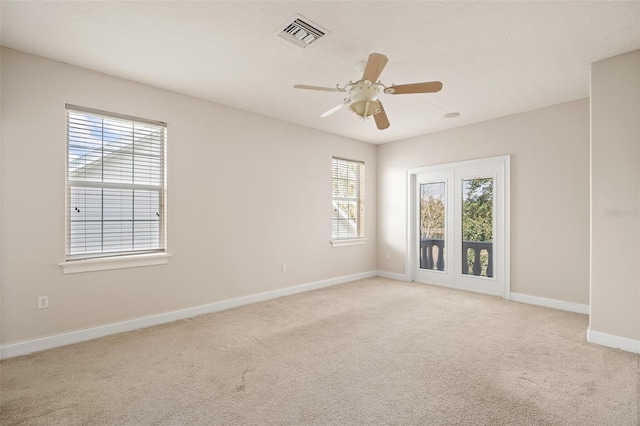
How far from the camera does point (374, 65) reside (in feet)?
7.95

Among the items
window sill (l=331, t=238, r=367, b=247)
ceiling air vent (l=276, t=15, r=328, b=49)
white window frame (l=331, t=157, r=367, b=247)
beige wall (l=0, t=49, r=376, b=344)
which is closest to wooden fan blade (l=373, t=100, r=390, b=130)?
ceiling air vent (l=276, t=15, r=328, b=49)

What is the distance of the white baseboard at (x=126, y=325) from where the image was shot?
109 inches

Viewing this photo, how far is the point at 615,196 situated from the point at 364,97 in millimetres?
2494

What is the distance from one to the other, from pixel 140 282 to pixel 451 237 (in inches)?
180

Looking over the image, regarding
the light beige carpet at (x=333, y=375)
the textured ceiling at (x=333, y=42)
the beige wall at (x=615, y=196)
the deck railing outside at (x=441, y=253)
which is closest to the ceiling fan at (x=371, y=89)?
the textured ceiling at (x=333, y=42)

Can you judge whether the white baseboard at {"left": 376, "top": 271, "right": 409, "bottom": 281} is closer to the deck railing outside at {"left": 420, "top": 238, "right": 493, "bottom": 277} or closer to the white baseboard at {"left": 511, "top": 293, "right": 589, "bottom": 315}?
the deck railing outside at {"left": 420, "top": 238, "right": 493, "bottom": 277}

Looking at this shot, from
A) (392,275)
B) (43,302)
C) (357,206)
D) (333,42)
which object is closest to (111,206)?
(43,302)

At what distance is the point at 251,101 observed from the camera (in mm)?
4020

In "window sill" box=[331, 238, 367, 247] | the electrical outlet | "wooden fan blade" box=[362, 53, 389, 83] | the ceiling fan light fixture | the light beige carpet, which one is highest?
"wooden fan blade" box=[362, 53, 389, 83]

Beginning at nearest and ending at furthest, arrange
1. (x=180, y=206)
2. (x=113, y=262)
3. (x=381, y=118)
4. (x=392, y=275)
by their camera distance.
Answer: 1. (x=381, y=118)
2. (x=113, y=262)
3. (x=180, y=206)
4. (x=392, y=275)

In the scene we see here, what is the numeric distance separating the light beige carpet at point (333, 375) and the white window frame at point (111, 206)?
2.49 feet

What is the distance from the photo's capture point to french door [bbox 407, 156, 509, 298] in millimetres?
4691

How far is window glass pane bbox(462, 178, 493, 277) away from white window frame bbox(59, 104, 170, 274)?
4415 millimetres

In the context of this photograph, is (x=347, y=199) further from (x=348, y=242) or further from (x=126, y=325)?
(x=126, y=325)
